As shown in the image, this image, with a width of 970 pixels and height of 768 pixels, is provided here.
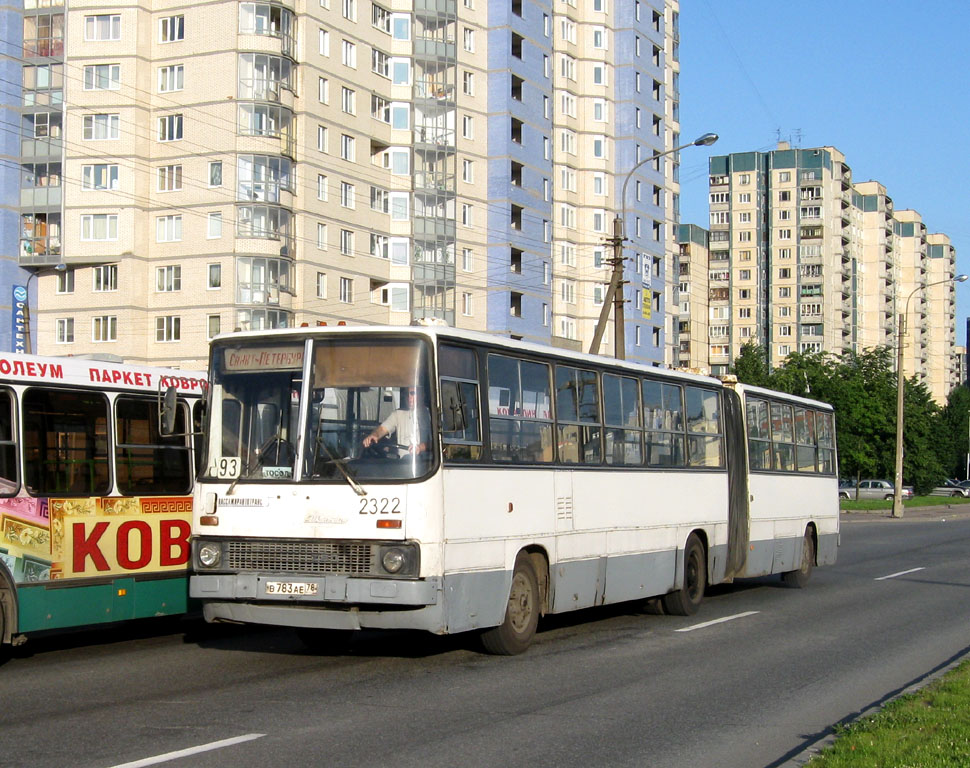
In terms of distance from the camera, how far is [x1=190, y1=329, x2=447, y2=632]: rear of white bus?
10.9 meters

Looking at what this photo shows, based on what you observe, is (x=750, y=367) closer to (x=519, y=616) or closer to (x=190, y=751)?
(x=519, y=616)

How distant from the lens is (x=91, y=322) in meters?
59.3

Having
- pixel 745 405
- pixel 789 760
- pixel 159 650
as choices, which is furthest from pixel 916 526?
pixel 789 760

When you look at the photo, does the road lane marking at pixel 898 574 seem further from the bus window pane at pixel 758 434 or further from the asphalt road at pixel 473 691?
the asphalt road at pixel 473 691

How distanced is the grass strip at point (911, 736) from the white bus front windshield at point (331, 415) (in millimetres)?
4296

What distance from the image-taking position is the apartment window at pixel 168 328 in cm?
5859

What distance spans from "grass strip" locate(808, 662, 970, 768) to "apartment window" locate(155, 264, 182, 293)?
52.4 m

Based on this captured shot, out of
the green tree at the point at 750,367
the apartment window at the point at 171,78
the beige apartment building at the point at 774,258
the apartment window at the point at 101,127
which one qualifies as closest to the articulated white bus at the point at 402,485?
the apartment window at the point at 171,78

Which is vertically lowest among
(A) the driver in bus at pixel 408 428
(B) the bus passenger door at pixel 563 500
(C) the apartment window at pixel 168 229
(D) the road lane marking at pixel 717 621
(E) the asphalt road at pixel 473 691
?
(D) the road lane marking at pixel 717 621

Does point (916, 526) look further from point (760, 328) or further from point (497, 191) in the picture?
point (760, 328)

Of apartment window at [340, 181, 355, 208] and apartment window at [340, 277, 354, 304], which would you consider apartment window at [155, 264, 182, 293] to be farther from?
apartment window at [340, 181, 355, 208]

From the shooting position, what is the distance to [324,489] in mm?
11062

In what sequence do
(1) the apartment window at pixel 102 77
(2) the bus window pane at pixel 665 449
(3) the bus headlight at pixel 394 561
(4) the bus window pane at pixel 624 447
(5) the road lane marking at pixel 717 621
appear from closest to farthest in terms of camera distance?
(3) the bus headlight at pixel 394 561 < (4) the bus window pane at pixel 624 447 < (5) the road lane marking at pixel 717 621 < (2) the bus window pane at pixel 665 449 < (1) the apartment window at pixel 102 77

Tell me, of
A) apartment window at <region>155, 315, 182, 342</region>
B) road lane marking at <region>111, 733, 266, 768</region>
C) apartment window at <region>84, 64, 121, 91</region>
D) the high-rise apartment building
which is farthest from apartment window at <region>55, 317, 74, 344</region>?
road lane marking at <region>111, 733, 266, 768</region>
